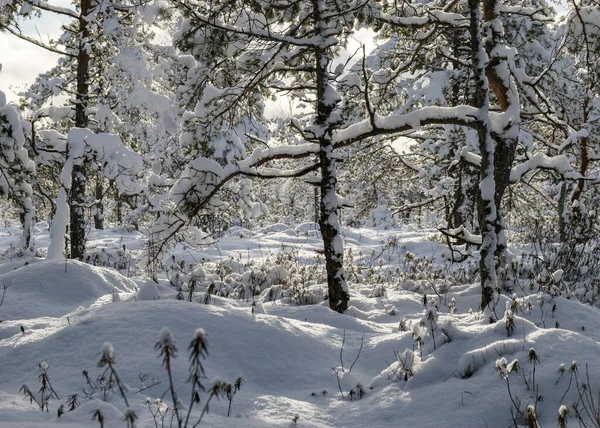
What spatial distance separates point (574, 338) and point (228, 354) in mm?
2767

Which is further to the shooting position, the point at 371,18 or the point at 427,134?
the point at 427,134

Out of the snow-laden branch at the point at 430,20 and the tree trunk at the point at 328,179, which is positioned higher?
the snow-laden branch at the point at 430,20

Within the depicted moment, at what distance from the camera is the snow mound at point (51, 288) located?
5.39 m

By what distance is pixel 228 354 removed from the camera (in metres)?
3.79

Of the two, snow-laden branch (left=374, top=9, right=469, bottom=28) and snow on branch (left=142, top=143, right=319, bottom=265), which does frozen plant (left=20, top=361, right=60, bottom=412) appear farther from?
snow-laden branch (left=374, top=9, right=469, bottom=28)

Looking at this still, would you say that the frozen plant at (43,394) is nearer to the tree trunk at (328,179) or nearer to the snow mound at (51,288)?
the snow mound at (51,288)

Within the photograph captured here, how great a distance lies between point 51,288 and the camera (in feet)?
20.2

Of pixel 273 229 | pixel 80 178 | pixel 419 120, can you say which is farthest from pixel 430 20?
pixel 273 229

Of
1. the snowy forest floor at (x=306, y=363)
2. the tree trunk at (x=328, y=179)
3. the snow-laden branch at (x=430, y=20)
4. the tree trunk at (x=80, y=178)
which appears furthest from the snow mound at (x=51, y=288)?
the snow-laden branch at (x=430, y=20)

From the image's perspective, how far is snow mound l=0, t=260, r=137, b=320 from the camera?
5.39 metres

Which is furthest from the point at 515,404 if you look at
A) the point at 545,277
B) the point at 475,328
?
the point at 545,277

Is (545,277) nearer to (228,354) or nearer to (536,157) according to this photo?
(536,157)

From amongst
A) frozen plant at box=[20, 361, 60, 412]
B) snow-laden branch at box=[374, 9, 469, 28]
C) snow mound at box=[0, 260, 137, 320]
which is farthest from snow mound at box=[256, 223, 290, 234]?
frozen plant at box=[20, 361, 60, 412]

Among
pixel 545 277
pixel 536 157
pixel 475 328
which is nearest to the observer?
pixel 475 328
